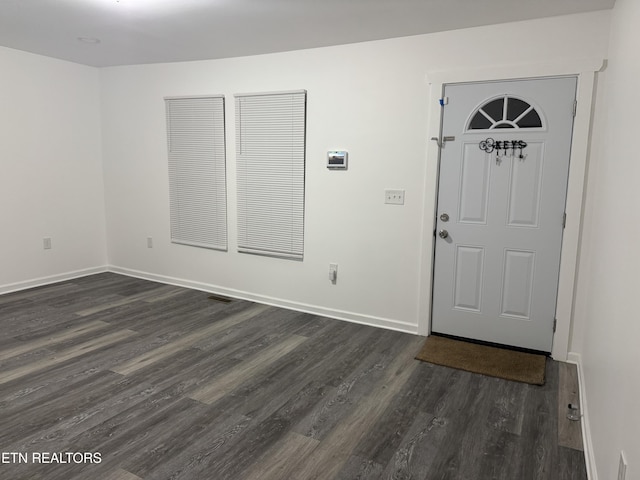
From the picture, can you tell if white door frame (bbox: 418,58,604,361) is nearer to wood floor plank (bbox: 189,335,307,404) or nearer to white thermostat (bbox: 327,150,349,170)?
white thermostat (bbox: 327,150,349,170)

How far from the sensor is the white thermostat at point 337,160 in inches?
154

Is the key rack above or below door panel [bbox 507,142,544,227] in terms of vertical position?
above

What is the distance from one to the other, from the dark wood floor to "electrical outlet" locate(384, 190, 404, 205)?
3.74 feet

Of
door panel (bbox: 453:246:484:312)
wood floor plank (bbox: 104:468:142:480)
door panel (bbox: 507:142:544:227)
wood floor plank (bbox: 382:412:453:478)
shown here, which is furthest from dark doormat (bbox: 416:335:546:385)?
wood floor plank (bbox: 104:468:142:480)

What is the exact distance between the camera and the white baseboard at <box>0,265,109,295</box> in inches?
186

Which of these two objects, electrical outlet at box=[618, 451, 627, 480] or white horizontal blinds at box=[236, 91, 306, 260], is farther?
white horizontal blinds at box=[236, 91, 306, 260]

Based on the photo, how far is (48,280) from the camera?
5.06m

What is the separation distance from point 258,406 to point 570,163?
2683mm

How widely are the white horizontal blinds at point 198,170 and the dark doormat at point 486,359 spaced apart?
8.20 ft

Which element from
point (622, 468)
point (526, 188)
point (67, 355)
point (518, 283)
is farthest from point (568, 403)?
point (67, 355)

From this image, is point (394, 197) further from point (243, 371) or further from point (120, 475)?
point (120, 475)

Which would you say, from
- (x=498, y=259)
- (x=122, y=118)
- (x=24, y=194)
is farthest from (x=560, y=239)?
(x=24, y=194)

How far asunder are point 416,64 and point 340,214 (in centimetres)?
141

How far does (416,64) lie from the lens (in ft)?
11.6
